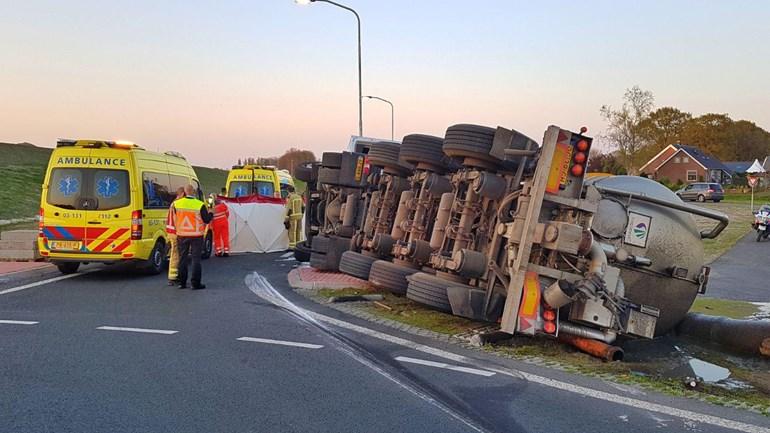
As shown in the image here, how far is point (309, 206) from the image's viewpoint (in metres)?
13.7

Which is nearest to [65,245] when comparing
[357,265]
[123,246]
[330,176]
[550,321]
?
[123,246]

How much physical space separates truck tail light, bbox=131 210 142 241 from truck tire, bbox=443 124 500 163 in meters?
6.79

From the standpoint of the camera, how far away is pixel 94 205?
11.6m

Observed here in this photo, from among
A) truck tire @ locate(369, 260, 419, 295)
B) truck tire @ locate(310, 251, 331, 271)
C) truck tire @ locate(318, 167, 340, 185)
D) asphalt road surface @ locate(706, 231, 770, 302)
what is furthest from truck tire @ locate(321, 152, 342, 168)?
asphalt road surface @ locate(706, 231, 770, 302)

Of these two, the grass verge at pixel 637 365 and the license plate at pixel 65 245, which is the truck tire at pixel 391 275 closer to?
the grass verge at pixel 637 365

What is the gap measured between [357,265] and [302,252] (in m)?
5.31

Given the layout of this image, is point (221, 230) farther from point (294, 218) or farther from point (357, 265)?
point (357, 265)

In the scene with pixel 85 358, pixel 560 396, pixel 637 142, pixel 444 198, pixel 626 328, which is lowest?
pixel 85 358

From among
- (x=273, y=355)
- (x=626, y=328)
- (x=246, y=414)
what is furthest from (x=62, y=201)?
(x=626, y=328)

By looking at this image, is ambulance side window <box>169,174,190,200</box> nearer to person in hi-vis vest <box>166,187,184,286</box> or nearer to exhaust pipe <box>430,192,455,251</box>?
person in hi-vis vest <box>166,187,184,286</box>

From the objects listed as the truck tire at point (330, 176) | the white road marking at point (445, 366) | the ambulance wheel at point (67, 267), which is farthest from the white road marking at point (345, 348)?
the ambulance wheel at point (67, 267)

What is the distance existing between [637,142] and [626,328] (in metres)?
67.6

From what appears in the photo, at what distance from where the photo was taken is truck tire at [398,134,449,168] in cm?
842

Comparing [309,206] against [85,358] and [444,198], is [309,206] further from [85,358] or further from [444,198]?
[85,358]
